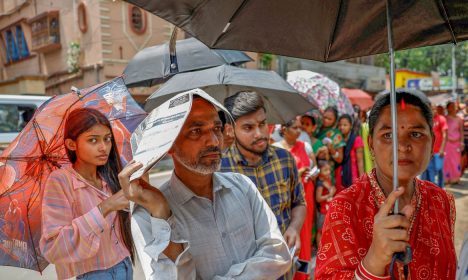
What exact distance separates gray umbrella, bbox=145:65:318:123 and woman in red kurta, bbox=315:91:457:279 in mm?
1794

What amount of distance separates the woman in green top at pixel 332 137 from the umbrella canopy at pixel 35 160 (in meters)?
3.27

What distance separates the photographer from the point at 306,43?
1.83 metres

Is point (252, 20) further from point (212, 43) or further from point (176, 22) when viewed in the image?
point (176, 22)

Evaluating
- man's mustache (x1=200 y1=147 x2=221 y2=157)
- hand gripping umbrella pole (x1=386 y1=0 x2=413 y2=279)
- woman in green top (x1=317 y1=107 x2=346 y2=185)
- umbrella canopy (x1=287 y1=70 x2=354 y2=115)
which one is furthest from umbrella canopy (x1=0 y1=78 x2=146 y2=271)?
umbrella canopy (x1=287 y1=70 x2=354 y2=115)

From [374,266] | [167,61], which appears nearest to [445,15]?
[374,266]

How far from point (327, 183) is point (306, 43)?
3153mm

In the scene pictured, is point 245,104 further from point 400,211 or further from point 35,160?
point 400,211

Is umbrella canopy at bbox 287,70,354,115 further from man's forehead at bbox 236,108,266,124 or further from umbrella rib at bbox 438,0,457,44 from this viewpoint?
umbrella rib at bbox 438,0,457,44

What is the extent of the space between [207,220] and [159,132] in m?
0.52

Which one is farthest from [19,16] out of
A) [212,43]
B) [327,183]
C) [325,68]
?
[212,43]

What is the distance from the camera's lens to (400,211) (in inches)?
56.2

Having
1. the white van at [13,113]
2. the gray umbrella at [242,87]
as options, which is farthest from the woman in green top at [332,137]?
the white van at [13,113]

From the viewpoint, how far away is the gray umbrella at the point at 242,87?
10.8ft

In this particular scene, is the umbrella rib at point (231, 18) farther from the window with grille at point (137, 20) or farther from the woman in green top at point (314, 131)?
the window with grille at point (137, 20)
